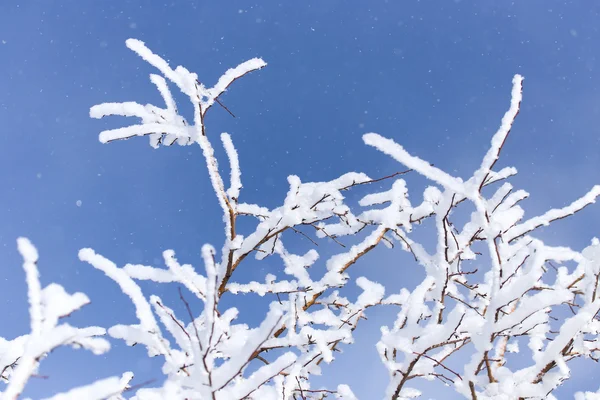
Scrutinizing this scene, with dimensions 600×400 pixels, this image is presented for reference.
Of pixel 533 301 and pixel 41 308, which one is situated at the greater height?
pixel 533 301

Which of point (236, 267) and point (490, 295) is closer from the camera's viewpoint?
point (490, 295)

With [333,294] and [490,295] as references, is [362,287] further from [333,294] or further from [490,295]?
[490,295]

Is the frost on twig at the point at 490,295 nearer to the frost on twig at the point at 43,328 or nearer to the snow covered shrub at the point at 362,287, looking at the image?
the snow covered shrub at the point at 362,287

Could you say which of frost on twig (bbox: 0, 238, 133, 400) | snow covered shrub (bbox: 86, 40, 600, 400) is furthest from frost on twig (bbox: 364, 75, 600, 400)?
frost on twig (bbox: 0, 238, 133, 400)

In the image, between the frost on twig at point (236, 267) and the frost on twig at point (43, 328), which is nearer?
the frost on twig at point (43, 328)

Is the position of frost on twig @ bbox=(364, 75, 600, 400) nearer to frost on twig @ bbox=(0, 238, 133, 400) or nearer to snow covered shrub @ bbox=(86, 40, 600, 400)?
snow covered shrub @ bbox=(86, 40, 600, 400)

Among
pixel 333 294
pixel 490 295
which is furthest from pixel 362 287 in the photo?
pixel 490 295

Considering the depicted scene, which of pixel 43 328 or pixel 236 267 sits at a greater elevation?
pixel 236 267

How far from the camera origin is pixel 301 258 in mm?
3461

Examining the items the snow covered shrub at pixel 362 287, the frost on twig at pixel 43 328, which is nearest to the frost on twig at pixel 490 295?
the snow covered shrub at pixel 362 287

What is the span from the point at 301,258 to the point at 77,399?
7.99 ft

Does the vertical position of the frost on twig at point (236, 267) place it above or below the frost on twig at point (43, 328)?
above

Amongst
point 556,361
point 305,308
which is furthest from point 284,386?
point 556,361

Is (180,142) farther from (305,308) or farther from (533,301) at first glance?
(533,301)
